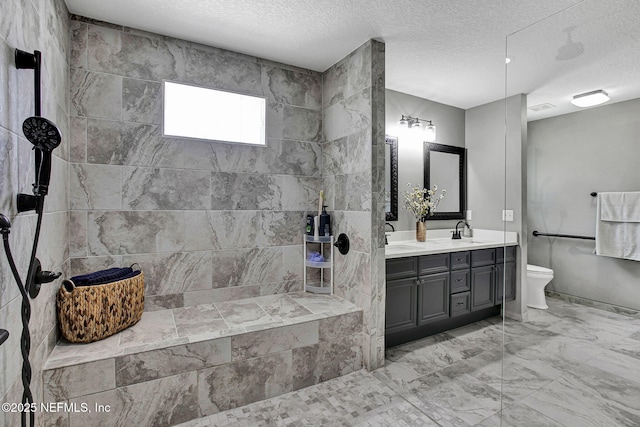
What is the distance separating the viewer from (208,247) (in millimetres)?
2473

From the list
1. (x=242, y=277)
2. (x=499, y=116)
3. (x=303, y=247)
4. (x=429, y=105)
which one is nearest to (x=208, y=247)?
(x=242, y=277)

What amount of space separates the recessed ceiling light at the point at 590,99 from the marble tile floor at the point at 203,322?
6.28 ft

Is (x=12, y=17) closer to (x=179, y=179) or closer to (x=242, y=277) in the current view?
(x=179, y=179)

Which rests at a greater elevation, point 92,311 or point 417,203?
point 417,203

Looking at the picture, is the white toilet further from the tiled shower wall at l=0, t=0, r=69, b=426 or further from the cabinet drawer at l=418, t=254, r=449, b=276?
the tiled shower wall at l=0, t=0, r=69, b=426

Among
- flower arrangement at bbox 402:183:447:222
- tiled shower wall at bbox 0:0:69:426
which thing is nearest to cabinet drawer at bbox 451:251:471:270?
flower arrangement at bbox 402:183:447:222

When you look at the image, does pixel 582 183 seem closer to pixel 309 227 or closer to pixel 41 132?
pixel 309 227

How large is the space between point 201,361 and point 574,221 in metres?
2.30

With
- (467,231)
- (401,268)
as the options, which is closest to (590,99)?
(401,268)

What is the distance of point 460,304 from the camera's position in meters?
3.02

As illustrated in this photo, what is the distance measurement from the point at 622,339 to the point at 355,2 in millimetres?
2311

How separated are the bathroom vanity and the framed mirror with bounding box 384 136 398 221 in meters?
0.35

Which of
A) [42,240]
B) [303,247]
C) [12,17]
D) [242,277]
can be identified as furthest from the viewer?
[303,247]

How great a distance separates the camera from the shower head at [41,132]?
3.66 ft
